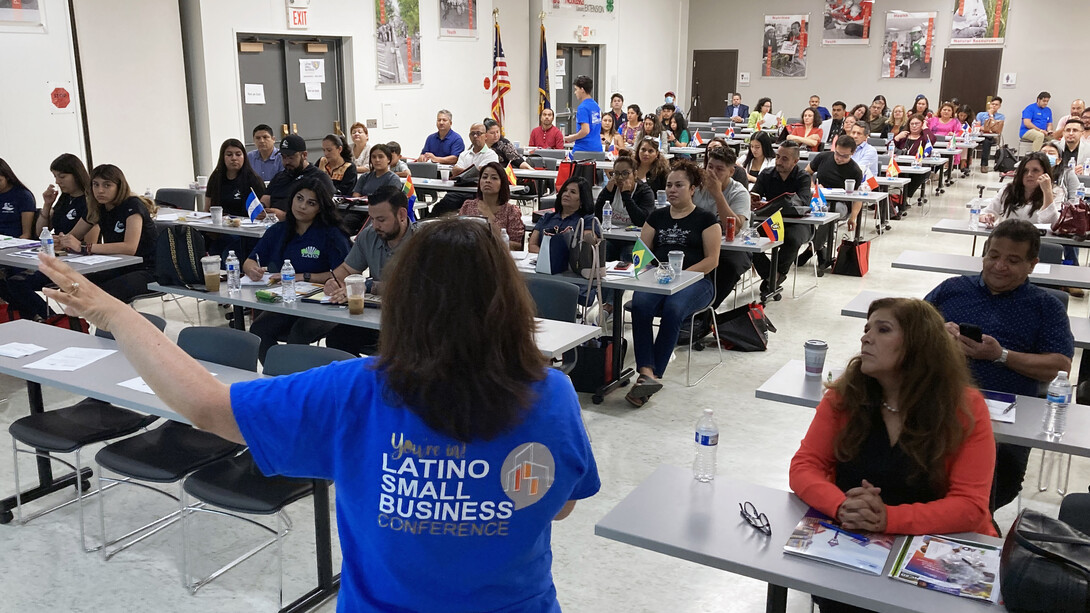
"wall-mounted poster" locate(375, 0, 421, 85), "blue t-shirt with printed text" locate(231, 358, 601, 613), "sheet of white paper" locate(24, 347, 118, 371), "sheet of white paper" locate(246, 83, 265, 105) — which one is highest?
"wall-mounted poster" locate(375, 0, 421, 85)

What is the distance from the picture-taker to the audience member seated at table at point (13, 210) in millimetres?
6473

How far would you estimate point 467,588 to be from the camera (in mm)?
1425

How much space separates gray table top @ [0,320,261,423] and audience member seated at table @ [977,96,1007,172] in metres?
15.9

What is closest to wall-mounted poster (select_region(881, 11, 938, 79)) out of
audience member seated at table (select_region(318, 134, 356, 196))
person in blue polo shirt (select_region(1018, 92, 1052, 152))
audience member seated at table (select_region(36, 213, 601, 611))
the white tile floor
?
person in blue polo shirt (select_region(1018, 92, 1052, 152))

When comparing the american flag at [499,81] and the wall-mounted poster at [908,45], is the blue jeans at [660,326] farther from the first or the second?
the wall-mounted poster at [908,45]

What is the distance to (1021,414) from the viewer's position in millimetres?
3127

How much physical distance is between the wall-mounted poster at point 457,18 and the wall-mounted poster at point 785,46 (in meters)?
8.58

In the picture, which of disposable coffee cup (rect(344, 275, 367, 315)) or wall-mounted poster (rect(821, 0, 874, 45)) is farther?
wall-mounted poster (rect(821, 0, 874, 45))

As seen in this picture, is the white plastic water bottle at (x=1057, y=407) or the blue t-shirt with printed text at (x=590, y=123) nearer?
the white plastic water bottle at (x=1057, y=407)

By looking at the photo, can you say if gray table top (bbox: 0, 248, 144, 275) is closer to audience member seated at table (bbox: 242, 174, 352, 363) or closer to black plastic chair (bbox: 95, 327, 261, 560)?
audience member seated at table (bbox: 242, 174, 352, 363)

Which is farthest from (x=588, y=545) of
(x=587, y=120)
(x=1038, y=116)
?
(x=1038, y=116)

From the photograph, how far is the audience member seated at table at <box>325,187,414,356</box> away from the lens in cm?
488

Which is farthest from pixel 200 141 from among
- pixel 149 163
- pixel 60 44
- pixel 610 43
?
pixel 610 43

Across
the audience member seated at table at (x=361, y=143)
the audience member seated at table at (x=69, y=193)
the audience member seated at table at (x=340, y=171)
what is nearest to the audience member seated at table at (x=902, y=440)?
the audience member seated at table at (x=69, y=193)
